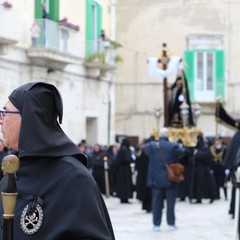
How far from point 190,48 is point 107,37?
21.2ft

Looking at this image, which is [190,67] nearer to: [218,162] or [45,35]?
[218,162]

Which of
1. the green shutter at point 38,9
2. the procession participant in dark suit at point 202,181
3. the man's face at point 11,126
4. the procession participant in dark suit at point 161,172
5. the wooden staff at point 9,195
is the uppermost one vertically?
the green shutter at point 38,9

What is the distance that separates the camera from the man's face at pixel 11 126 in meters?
3.63

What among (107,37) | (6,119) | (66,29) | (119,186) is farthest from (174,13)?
(6,119)

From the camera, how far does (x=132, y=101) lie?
33250 millimetres

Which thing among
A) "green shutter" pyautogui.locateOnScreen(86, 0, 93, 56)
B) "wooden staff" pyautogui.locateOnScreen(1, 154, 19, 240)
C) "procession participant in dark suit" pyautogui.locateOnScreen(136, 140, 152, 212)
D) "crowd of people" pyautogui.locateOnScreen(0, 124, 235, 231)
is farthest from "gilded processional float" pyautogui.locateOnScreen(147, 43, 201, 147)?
"wooden staff" pyautogui.locateOnScreen(1, 154, 19, 240)

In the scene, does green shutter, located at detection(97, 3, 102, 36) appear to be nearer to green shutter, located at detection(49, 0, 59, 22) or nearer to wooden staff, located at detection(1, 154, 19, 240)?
green shutter, located at detection(49, 0, 59, 22)

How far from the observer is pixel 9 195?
3238 mm

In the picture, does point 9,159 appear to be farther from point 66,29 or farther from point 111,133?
point 111,133

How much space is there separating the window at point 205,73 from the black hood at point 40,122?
2928 centimetres

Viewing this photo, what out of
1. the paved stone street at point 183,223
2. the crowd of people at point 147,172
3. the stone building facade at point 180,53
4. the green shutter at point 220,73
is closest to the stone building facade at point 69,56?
the crowd of people at point 147,172

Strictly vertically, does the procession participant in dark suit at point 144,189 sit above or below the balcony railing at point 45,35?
below

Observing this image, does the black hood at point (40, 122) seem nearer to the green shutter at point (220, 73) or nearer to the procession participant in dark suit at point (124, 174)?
the procession participant in dark suit at point (124, 174)

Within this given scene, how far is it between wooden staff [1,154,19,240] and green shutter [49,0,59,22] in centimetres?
2055
